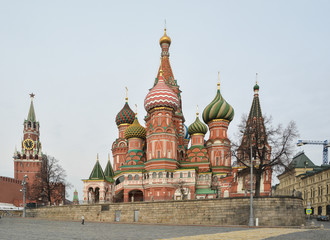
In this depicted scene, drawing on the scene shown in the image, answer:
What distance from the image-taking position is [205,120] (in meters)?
64.6

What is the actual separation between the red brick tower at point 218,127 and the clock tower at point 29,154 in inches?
2462

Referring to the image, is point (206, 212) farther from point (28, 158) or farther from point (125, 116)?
point (28, 158)

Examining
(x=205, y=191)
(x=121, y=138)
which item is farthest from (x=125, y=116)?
(x=205, y=191)

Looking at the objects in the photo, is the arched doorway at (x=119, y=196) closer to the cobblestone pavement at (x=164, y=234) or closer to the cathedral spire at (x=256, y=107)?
the cathedral spire at (x=256, y=107)

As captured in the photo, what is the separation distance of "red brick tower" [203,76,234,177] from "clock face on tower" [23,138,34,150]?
224ft

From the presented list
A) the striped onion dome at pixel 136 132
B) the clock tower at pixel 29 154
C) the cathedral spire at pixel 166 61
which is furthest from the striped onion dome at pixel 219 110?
the clock tower at pixel 29 154

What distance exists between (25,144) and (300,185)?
3141 inches

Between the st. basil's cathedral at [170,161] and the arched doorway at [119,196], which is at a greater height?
the st. basil's cathedral at [170,161]

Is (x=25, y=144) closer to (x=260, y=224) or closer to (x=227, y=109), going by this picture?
(x=227, y=109)

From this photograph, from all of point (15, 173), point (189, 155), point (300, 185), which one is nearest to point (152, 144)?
point (189, 155)

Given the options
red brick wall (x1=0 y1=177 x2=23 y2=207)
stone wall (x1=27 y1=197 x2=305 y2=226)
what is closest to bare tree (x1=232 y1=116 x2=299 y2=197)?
stone wall (x1=27 y1=197 x2=305 y2=226)

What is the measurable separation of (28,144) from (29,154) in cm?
341

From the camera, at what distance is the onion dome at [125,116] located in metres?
70.2

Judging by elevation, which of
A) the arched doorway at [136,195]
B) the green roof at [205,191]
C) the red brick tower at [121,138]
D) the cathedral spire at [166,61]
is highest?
the cathedral spire at [166,61]
